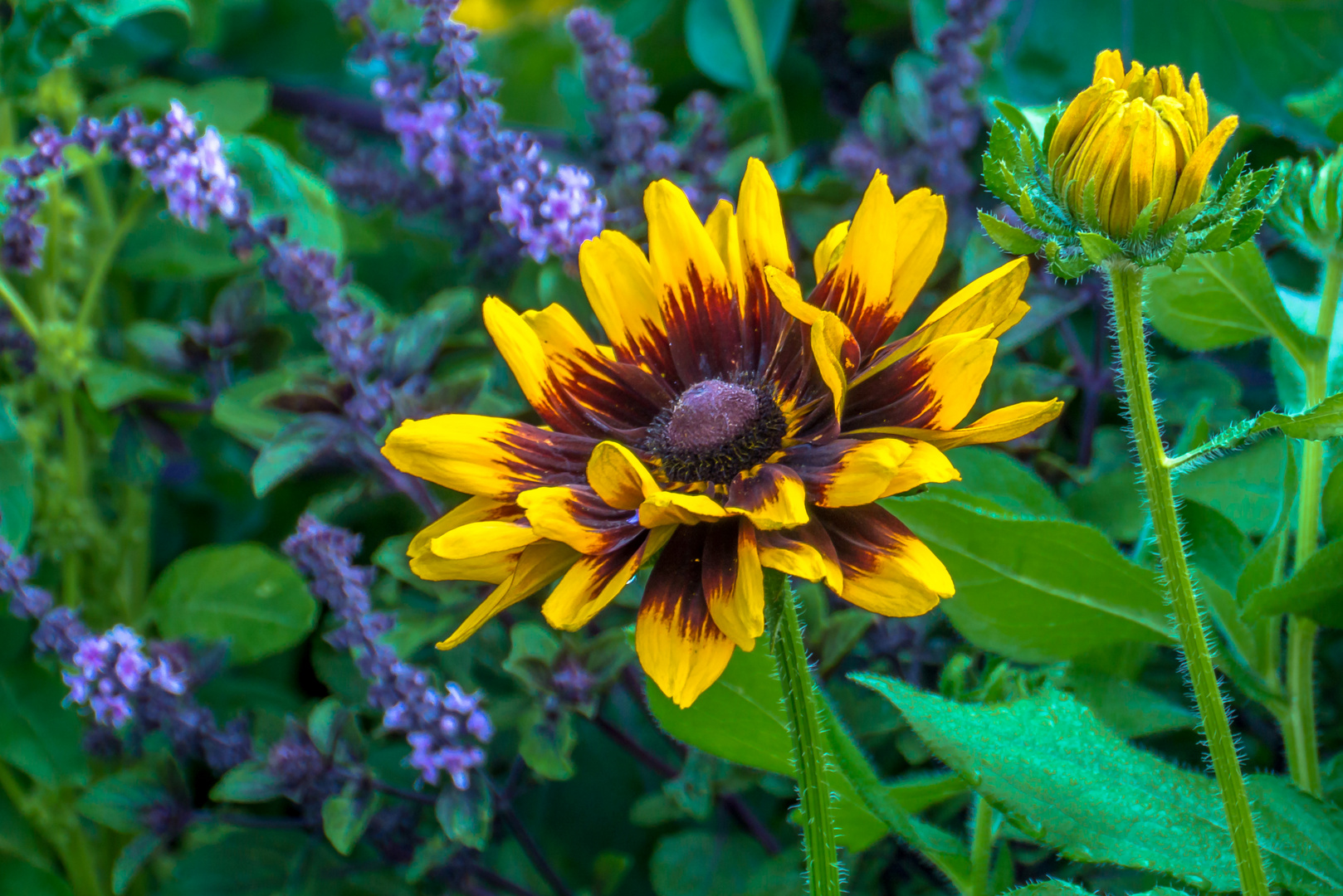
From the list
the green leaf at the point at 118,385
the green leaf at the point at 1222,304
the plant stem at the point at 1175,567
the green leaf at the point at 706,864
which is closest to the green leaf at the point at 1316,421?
the plant stem at the point at 1175,567

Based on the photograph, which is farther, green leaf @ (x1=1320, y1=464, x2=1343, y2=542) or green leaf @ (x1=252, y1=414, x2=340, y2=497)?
green leaf @ (x1=252, y1=414, x2=340, y2=497)

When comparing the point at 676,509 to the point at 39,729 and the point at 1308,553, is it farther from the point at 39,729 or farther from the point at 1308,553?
the point at 39,729

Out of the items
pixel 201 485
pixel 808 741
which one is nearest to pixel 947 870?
pixel 808 741

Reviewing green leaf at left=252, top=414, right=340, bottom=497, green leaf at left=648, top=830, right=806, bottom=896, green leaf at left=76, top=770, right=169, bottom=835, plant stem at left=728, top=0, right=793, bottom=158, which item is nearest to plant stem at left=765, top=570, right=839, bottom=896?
green leaf at left=648, top=830, right=806, bottom=896

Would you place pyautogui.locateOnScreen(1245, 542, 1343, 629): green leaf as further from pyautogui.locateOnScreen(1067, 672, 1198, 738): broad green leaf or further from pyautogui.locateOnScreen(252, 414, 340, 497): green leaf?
pyautogui.locateOnScreen(252, 414, 340, 497): green leaf

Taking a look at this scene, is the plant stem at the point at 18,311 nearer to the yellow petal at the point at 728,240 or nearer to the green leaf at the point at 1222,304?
the yellow petal at the point at 728,240

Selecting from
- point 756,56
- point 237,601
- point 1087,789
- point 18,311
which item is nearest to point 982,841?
point 1087,789
